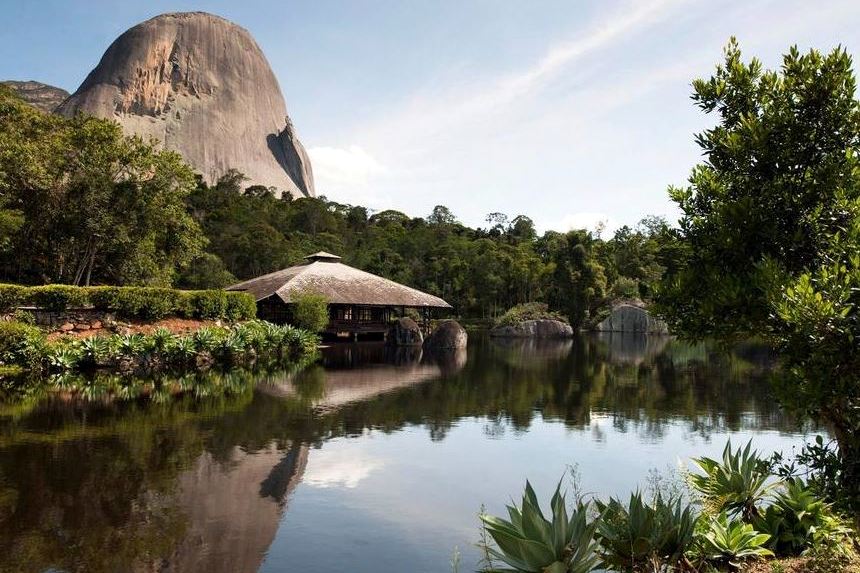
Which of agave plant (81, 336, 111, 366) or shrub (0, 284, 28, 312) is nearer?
agave plant (81, 336, 111, 366)

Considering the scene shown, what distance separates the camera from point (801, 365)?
14.7 ft

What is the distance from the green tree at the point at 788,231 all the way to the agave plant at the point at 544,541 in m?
1.93

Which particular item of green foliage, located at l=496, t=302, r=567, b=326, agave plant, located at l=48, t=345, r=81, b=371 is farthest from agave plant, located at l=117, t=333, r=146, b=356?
green foliage, located at l=496, t=302, r=567, b=326

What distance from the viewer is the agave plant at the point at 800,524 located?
5.50m

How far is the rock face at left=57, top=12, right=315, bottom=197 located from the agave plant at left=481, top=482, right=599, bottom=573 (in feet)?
298

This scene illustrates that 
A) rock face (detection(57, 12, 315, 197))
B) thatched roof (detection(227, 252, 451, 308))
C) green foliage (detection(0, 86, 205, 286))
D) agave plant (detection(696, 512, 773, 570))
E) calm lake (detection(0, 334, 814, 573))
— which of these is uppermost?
rock face (detection(57, 12, 315, 197))

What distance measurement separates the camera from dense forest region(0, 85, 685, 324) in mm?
26875

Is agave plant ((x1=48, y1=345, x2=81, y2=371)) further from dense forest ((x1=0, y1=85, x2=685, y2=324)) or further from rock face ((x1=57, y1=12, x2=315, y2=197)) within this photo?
rock face ((x1=57, y1=12, x2=315, y2=197))

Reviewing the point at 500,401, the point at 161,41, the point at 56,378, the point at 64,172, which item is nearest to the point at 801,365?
the point at 500,401

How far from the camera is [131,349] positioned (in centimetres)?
2019

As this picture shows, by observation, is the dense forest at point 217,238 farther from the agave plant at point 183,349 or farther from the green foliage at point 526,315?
the agave plant at point 183,349

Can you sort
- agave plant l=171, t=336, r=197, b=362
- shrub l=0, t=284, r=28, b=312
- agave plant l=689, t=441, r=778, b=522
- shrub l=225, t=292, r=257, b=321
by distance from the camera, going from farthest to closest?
1. shrub l=225, t=292, r=257, b=321
2. agave plant l=171, t=336, r=197, b=362
3. shrub l=0, t=284, r=28, b=312
4. agave plant l=689, t=441, r=778, b=522

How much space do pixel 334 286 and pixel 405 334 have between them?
5437 millimetres

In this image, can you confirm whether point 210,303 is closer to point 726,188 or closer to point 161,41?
point 726,188
